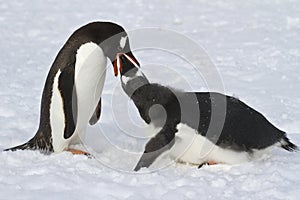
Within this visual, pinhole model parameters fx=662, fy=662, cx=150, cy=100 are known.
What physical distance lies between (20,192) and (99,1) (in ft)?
18.3

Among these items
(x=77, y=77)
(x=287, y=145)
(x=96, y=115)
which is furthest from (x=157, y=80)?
(x=287, y=145)

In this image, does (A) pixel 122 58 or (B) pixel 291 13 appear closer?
(A) pixel 122 58

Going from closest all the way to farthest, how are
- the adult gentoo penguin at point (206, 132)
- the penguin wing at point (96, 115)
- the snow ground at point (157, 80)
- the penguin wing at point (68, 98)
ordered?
1. the snow ground at point (157, 80)
2. the adult gentoo penguin at point (206, 132)
3. the penguin wing at point (68, 98)
4. the penguin wing at point (96, 115)

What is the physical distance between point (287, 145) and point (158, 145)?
2.47 ft

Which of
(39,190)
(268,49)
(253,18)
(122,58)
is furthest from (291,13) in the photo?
(39,190)

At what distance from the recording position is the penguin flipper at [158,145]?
12.3ft

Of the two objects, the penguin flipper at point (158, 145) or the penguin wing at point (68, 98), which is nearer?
the penguin flipper at point (158, 145)

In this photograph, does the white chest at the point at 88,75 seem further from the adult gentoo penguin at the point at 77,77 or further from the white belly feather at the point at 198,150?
the white belly feather at the point at 198,150

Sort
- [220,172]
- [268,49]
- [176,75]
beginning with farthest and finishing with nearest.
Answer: [268,49], [176,75], [220,172]

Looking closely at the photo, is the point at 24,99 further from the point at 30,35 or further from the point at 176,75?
the point at 30,35

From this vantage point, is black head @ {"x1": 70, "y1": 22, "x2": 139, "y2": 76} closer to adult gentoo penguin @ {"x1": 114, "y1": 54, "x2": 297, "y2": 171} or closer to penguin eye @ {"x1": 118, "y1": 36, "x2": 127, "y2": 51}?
penguin eye @ {"x1": 118, "y1": 36, "x2": 127, "y2": 51}

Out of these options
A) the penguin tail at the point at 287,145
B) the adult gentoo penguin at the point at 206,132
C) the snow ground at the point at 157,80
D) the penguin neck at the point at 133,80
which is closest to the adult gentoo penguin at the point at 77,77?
the penguin neck at the point at 133,80

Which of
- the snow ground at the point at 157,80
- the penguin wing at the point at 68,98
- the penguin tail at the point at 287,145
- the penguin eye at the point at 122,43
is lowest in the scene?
the snow ground at the point at 157,80

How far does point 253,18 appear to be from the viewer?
7684 millimetres
